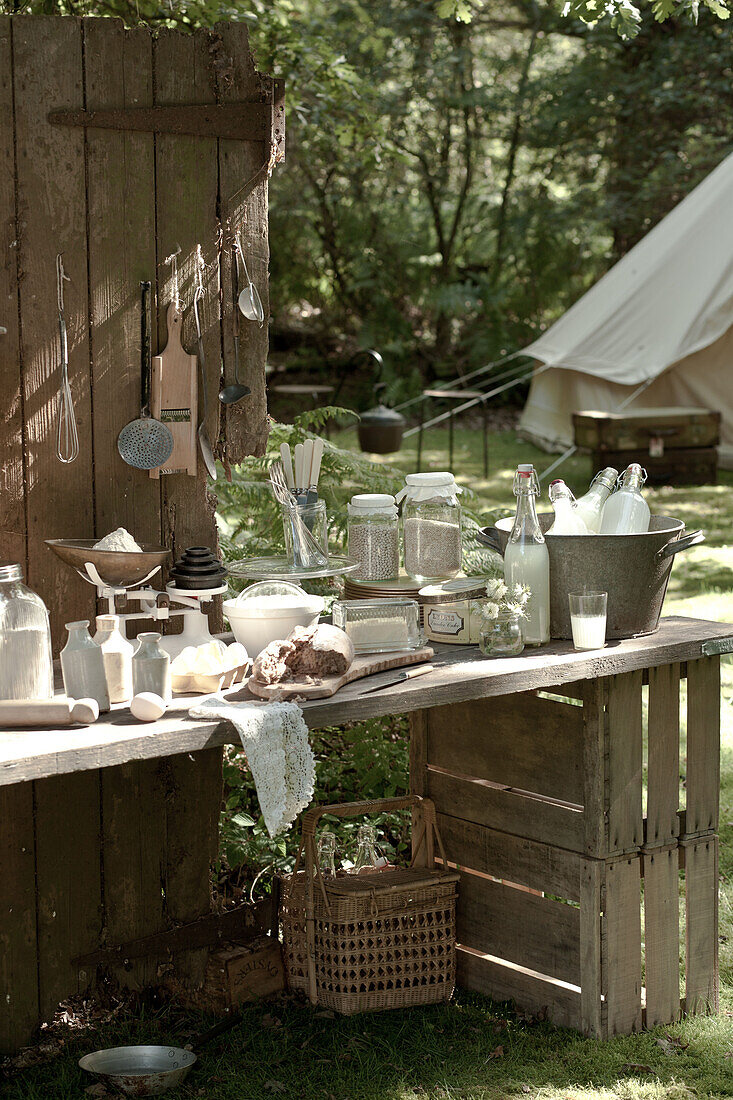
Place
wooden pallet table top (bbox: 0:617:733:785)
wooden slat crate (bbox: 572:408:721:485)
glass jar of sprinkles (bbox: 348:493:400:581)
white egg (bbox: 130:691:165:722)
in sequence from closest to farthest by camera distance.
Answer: wooden pallet table top (bbox: 0:617:733:785) < white egg (bbox: 130:691:165:722) < glass jar of sprinkles (bbox: 348:493:400:581) < wooden slat crate (bbox: 572:408:721:485)

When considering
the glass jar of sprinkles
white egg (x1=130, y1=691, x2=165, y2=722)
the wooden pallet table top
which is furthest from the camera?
the glass jar of sprinkles

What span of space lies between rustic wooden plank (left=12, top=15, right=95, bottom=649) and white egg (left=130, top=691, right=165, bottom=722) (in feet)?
1.91

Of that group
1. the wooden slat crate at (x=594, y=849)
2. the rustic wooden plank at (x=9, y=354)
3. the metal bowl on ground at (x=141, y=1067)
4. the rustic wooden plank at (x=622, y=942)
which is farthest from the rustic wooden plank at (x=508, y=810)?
the rustic wooden plank at (x=9, y=354)

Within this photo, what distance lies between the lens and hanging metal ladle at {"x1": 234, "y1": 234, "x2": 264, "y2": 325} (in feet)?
8.30

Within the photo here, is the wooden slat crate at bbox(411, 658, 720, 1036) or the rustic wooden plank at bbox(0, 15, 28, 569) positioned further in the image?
the wooden slat crate at bbox(411, 658, 720, 1036)

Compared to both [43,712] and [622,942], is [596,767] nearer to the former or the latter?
[622,942]

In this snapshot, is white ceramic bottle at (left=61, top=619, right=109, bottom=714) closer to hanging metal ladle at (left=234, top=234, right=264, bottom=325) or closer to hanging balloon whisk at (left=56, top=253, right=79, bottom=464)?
hanging balloon whisk at (left=56, top=253, right=79, bottom=464)

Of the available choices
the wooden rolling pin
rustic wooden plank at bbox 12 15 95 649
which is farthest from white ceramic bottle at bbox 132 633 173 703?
rustic wooden plank at bbox 12 15 95 649

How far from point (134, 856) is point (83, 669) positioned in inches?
33.5

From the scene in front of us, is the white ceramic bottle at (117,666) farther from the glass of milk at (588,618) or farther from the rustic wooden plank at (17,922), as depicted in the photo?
the glass of milk at (588,618)

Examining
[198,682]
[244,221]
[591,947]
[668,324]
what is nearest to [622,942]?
[591,947]

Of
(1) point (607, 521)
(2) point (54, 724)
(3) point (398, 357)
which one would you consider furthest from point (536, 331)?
(2) point (54, 724)

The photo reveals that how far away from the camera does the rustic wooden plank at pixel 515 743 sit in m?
2.56

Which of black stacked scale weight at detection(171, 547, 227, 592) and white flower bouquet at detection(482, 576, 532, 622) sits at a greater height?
black stacked scale weight at detection(171, 547, 227, 592)
